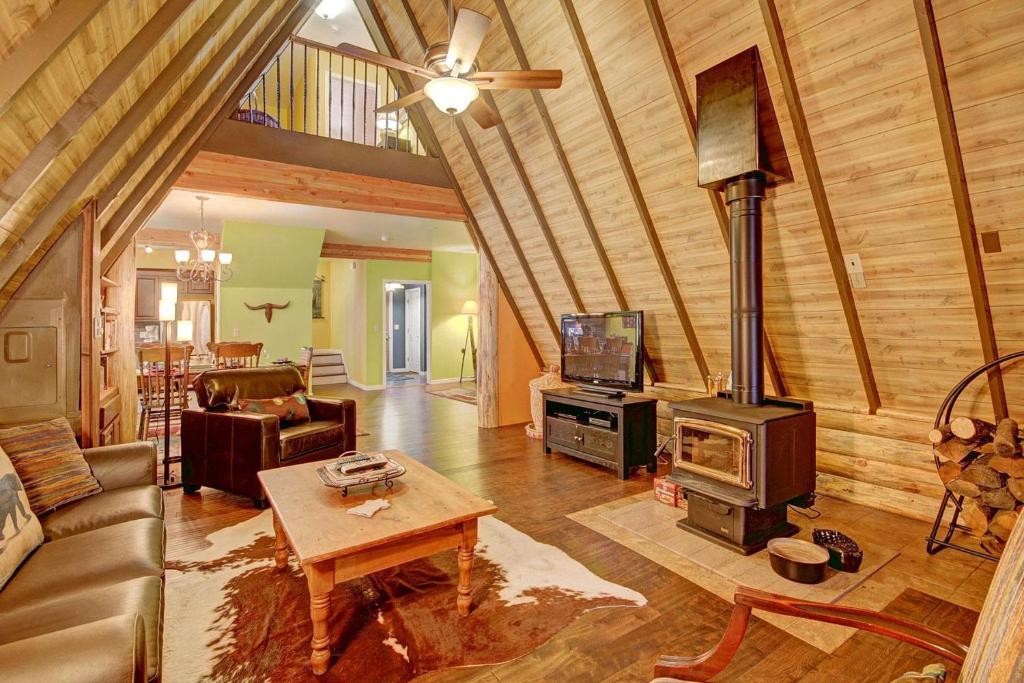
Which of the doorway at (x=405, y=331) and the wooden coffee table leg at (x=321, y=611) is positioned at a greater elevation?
the doorway at (x=405, y=331)

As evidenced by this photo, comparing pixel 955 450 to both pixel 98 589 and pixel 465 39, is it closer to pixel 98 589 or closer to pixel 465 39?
pixel 465 39

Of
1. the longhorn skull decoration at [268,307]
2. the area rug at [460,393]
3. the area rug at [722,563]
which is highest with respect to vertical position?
the longhorn skull decoration at [268,307]

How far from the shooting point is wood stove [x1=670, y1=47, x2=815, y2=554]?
2.65 meters

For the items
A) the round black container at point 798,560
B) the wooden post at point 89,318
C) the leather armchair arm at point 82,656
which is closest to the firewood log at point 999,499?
the round black container at point 798,560

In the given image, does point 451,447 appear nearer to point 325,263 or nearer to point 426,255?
point 426,255

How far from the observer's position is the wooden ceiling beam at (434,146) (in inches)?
183

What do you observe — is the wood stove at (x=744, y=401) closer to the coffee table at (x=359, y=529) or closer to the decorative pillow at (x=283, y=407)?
the coffee table at (x=359, y=529)

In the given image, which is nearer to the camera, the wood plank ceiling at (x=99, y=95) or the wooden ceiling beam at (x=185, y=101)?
the wood plank ceiling at (x=99, y=95)

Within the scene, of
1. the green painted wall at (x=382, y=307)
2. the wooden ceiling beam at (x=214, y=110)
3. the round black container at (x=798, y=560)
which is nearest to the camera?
the round black container at (x=798, y=560)

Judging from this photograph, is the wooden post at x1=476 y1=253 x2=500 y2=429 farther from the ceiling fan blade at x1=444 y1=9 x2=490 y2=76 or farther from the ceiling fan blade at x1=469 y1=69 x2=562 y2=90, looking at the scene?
the ceiling fan blade at x1=444 y1=9 x2=490 y2=76

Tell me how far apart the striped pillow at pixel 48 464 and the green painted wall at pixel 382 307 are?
22.2ft

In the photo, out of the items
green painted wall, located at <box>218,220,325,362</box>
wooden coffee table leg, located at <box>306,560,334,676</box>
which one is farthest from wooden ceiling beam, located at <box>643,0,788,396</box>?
green painted wall, located at <box>218,220,325,362</box>

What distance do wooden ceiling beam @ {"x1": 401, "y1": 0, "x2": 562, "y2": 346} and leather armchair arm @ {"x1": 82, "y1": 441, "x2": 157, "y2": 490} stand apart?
3.50m

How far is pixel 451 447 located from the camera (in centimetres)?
502
